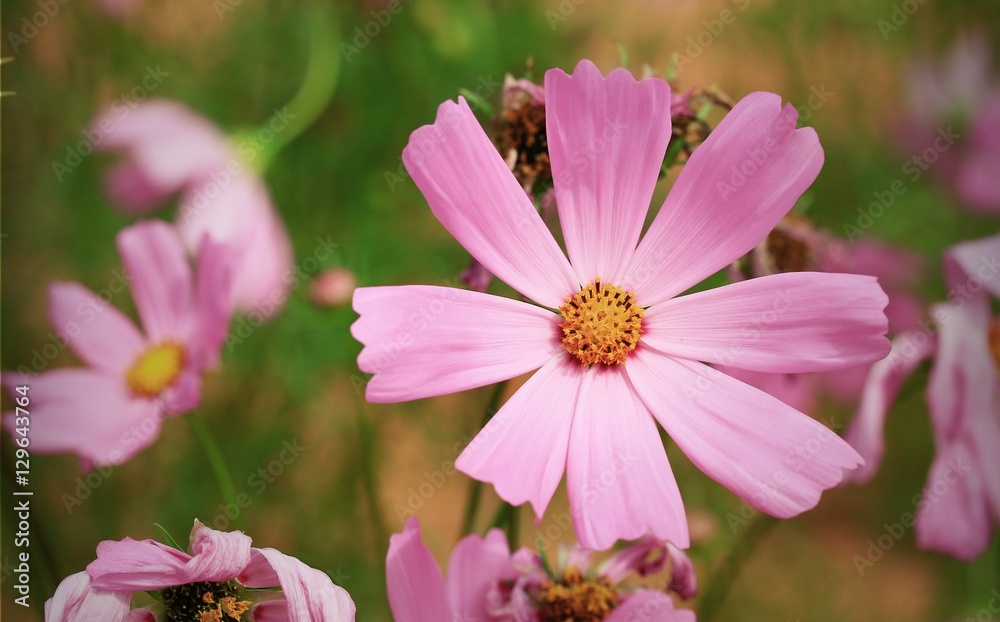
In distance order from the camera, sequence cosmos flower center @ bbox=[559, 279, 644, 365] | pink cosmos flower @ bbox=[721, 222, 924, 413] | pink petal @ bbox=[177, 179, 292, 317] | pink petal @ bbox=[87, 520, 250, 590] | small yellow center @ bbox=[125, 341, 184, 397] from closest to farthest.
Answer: pink petal @ bbox=[87, 520, 250, 590], cosmos flower center @ bbox=[559, 279, 644, 365], pink cosmos flower @ bbox=[721, 222, 924, 413], small yellow center @ bbox=[125, 341, 184, 397], pink petal @ bbox=[177, 179, 292, 317]

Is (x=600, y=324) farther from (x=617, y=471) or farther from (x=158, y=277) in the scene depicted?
(x=158, y=277)

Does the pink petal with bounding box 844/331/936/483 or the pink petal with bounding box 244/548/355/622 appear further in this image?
the pink petal with bounding box 844/331/936/483

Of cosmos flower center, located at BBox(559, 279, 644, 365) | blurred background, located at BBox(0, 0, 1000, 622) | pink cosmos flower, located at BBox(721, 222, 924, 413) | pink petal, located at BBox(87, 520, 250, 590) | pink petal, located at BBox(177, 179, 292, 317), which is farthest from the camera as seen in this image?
blurred background, located at BBox(0, 0, 1000, 622)

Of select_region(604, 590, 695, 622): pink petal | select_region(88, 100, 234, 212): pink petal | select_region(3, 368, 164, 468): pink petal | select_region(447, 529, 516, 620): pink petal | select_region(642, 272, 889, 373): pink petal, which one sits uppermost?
select_region(88, 100, 234, 212): pink petal

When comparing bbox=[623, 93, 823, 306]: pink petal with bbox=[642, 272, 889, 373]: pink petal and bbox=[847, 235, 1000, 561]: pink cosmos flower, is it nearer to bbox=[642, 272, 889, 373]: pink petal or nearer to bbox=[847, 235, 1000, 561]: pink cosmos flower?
bbox=[642, 272, 889, 373]: pink petal

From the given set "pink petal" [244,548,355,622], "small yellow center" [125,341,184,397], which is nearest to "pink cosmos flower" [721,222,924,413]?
"pink petal" [244,548,355,622]

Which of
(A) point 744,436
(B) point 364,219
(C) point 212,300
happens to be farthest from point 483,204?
(B) point 364,219

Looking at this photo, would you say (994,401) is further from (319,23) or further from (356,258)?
A: (319,23)
